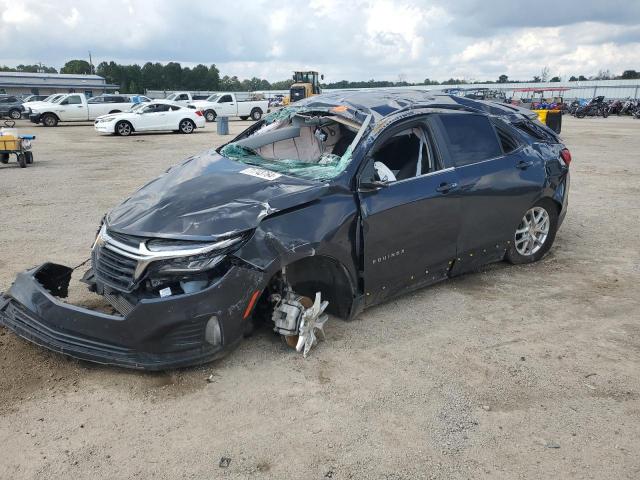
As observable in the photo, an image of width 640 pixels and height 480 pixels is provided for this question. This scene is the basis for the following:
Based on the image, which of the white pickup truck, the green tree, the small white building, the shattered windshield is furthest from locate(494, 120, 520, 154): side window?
the green tree

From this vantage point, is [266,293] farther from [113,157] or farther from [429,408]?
[113,157]

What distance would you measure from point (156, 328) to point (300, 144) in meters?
2.24

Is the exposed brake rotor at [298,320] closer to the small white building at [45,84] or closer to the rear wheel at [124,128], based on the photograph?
the rear wheel at [124,128]

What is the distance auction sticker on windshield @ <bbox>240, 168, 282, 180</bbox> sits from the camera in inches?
151

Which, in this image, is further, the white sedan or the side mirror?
the white sedan

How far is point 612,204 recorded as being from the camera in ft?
28.0

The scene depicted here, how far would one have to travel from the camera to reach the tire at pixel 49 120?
28141mm

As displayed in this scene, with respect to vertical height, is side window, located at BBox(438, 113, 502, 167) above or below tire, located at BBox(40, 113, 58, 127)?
above

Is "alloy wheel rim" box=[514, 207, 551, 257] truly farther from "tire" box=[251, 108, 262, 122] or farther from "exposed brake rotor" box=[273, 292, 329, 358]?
"tire" box=[251, 108, 262, 122]

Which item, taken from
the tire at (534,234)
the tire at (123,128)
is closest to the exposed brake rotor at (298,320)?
the tire at (534,234)

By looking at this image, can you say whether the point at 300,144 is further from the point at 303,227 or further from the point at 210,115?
the point at 210,115

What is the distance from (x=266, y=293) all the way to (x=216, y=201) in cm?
73

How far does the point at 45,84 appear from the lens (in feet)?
223

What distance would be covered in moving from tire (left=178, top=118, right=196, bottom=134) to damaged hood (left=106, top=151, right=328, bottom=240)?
2105 centimetres
